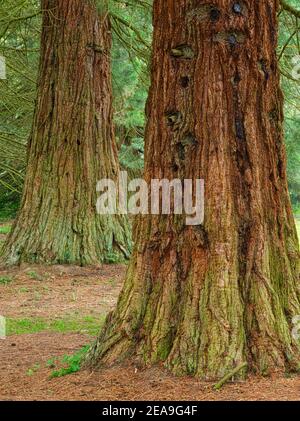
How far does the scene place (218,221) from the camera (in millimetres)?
4246

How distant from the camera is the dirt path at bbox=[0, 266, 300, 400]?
3.96 m

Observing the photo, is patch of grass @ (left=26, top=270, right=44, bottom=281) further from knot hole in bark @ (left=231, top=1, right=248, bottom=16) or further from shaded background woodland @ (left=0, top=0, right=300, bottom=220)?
knot hole in bark @ (left=231, top=1, right=248, bottom=16)

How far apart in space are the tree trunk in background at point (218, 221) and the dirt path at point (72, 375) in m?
0.14

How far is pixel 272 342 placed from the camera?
4.17 meters

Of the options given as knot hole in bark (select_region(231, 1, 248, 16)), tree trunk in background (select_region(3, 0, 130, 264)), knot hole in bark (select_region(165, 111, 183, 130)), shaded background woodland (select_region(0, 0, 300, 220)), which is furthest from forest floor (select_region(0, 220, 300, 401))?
shaded background woodland (select_region(0, 0, 300, 220))

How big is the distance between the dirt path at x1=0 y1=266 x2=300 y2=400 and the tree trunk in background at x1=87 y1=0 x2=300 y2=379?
5.5 inches

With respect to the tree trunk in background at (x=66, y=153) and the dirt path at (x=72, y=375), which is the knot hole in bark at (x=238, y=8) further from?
the tree trunk in background at (x=66, y=153)

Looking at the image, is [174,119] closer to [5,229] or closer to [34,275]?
[34,275]

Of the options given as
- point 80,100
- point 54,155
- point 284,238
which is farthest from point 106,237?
point 284,238

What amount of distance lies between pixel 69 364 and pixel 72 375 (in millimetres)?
302

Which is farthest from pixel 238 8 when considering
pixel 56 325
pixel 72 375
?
pixel 56 325

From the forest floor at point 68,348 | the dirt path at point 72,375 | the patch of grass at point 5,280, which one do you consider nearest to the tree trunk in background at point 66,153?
the forest floor at point 68,348

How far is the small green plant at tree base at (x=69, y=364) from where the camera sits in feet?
15.1
